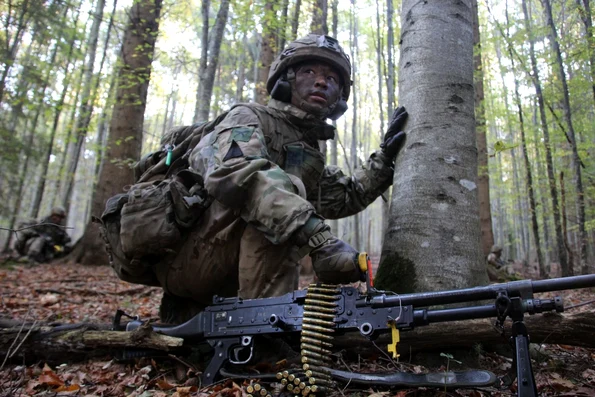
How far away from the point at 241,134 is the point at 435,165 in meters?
1.37

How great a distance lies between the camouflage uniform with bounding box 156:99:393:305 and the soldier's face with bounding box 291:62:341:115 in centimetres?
10

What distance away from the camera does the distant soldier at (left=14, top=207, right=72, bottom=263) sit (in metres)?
10.4

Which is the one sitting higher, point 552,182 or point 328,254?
point 552,182

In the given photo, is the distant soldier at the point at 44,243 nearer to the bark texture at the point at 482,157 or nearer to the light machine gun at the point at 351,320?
the light machine gun at the point at 351,320

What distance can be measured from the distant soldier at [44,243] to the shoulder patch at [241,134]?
379 inches

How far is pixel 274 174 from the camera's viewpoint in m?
2.55

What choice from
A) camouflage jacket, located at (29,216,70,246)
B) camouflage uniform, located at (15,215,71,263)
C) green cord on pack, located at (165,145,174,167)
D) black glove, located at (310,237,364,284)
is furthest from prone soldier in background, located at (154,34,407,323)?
camouflage jacket, located at (29,216,70,246)

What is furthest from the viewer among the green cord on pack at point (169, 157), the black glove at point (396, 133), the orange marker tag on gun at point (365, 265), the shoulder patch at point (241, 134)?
the green cord on pack at point (169, 157)

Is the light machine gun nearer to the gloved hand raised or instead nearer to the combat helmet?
the gloved hand raised

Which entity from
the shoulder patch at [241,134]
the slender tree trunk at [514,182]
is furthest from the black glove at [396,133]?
the slender tree trunk at [514,182]

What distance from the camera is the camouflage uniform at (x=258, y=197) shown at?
2.51 meters

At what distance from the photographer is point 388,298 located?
1.97m

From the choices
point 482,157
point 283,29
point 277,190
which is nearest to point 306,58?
point 277,190

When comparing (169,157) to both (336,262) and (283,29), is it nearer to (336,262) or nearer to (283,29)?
(336,262)
